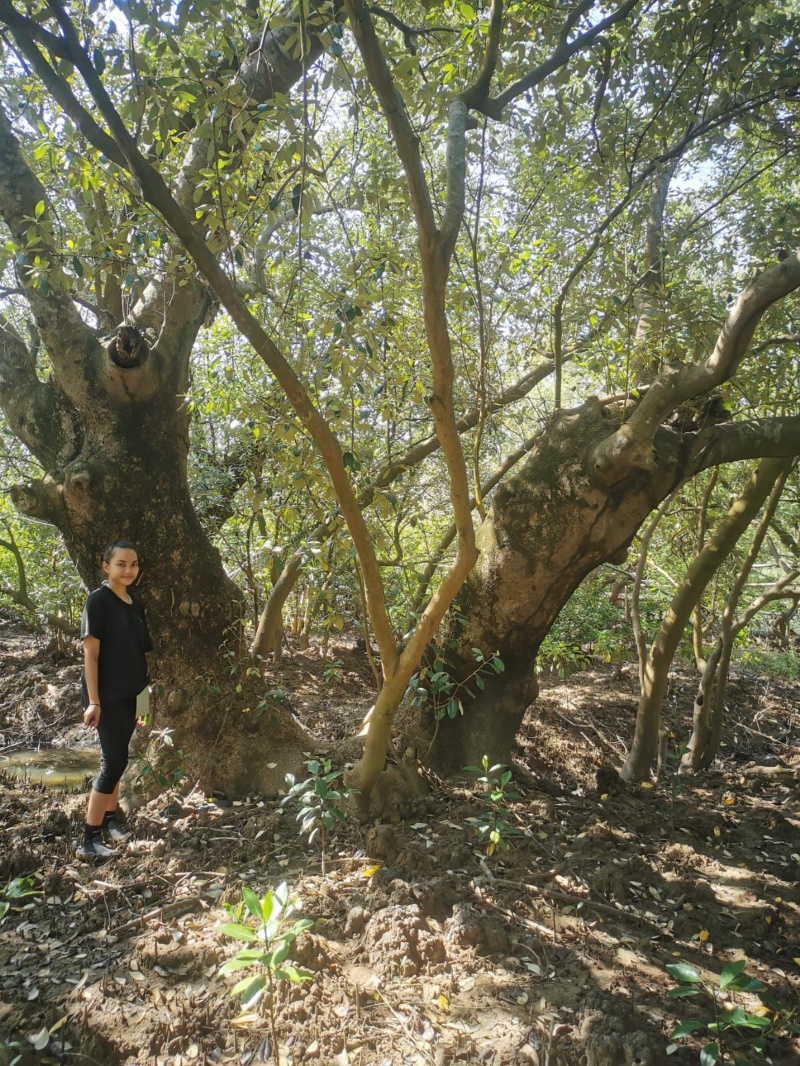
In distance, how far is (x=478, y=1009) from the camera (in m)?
2.04

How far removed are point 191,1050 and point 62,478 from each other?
274cm

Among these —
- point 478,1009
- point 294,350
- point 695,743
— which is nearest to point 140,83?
point 294,350

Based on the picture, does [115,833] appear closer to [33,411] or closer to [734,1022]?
[33,411]

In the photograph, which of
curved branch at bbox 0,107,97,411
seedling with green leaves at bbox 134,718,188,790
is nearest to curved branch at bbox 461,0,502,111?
curved branch at bbox 0,107,97,411

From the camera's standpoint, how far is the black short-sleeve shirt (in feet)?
10.4

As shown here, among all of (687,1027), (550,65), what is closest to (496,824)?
(687,1027)

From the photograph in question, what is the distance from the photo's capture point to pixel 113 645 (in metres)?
3.23

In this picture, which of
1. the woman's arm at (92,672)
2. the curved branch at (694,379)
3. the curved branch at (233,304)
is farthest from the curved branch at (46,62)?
the curved branch at (694,379)

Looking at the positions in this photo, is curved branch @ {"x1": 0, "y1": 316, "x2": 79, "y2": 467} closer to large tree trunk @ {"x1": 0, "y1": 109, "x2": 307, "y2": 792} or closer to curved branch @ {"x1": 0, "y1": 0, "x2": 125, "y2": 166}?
large tree trunk @ {"x1": 0, "y1": 109, "x2": 307, "y2": 792}

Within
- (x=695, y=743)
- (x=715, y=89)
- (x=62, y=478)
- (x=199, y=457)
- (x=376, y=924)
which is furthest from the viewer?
(x=199, y=457)

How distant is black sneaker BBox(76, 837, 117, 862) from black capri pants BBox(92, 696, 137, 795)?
8.8 inches

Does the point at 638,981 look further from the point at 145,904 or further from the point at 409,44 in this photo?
the point at 409,44

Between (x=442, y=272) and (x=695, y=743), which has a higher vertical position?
(x=442, y=272)

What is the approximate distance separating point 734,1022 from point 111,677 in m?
→ 2.80
